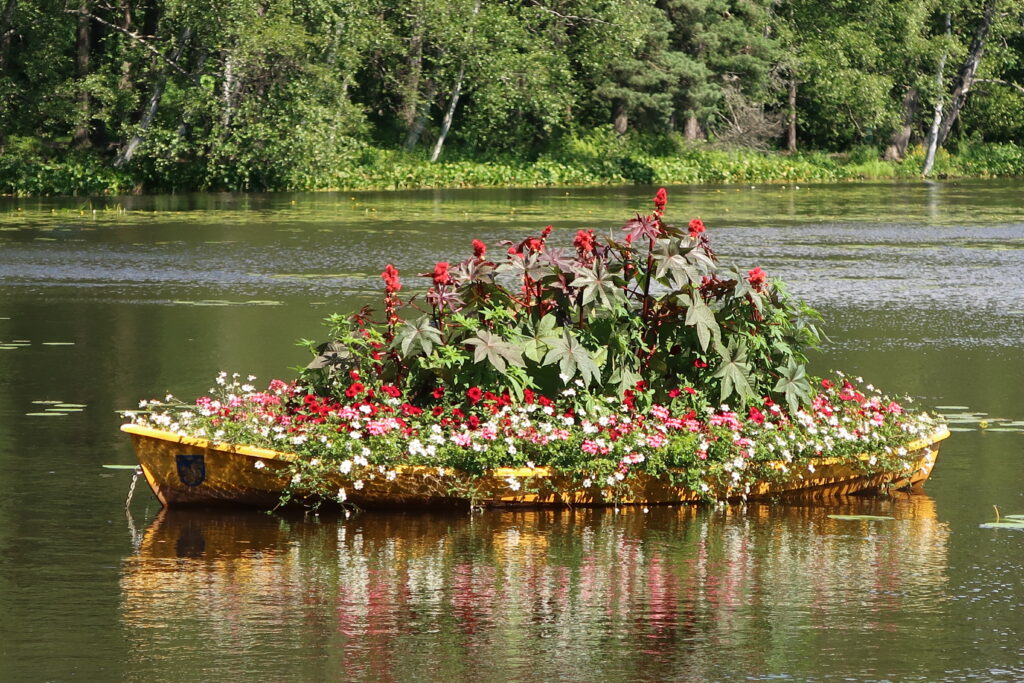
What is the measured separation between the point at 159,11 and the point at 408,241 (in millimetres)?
19339

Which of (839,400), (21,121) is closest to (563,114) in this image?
(21,121)

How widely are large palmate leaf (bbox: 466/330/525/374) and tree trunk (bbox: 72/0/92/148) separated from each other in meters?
37.1

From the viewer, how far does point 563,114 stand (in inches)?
2327

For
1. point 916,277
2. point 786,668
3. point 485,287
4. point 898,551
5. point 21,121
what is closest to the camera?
point 786,668

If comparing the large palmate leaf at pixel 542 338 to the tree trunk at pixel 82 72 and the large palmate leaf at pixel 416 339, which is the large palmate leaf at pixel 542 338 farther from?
the tree trunk at pixel 82 72

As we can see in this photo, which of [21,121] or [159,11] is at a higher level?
[159,11]

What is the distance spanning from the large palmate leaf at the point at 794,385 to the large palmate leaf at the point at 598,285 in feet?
3.55

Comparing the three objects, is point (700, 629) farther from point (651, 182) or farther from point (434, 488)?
point (651, 182)

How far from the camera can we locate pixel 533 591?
8.13 metres

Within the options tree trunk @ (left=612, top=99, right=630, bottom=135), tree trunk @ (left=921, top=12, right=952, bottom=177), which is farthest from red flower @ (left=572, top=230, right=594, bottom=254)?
tree trunk @ (left=921, top=12, right=952, bottom=177)

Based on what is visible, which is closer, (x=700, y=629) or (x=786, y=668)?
(x=786, y=668)

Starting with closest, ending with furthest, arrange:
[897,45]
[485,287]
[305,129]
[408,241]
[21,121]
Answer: [485,287] → [408,241] → [305,129] → [21,121] → [897,45]

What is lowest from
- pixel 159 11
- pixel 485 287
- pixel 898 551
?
pixel 898 551

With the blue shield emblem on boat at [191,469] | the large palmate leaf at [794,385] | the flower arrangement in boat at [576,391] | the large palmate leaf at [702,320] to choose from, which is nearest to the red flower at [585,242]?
the flower arrangement in boat at [576,391]
